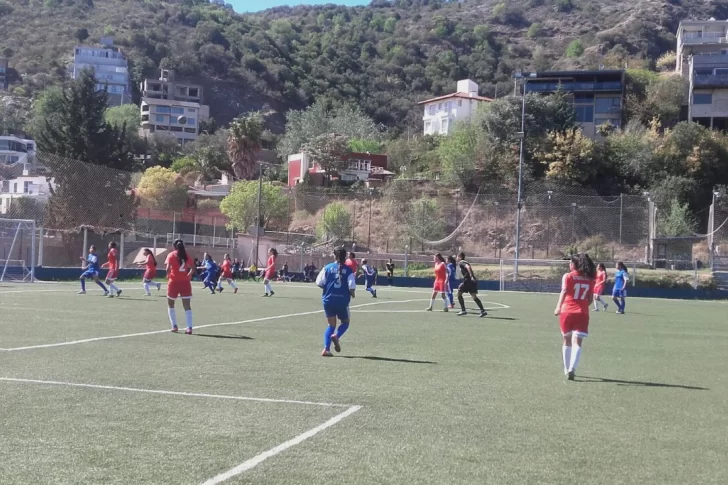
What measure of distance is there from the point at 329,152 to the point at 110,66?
86776 millimetres

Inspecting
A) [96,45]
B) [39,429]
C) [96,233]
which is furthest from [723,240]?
[96,45]

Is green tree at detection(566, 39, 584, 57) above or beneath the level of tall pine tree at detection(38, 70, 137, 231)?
above

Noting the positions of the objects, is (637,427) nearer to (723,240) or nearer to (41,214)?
(41,214)

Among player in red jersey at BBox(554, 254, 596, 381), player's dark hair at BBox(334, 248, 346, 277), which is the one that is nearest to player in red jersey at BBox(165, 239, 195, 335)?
player's dark hair at BBox(334, 248, 346, 277)

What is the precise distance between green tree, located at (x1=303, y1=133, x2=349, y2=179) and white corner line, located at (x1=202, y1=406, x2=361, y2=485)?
79225 mm

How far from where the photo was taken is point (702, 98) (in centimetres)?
8575

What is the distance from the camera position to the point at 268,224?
7194cm

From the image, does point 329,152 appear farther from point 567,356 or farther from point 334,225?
point 567,356

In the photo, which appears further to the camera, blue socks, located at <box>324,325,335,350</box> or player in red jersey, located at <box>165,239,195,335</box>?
player in red jersey, located at <box>165,239,195,335</box>

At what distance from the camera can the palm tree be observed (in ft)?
282

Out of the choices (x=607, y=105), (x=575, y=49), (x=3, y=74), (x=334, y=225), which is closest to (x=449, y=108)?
(x=607, y=105)

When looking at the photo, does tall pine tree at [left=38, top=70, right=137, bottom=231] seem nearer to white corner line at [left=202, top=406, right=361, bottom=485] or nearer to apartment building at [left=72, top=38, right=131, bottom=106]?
white corner line at [left=202, top=406, right=361, bottom=485]

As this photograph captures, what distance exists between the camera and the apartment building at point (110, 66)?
152 meters

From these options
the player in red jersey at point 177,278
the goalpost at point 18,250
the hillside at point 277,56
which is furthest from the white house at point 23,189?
the hillside at point 277,56
